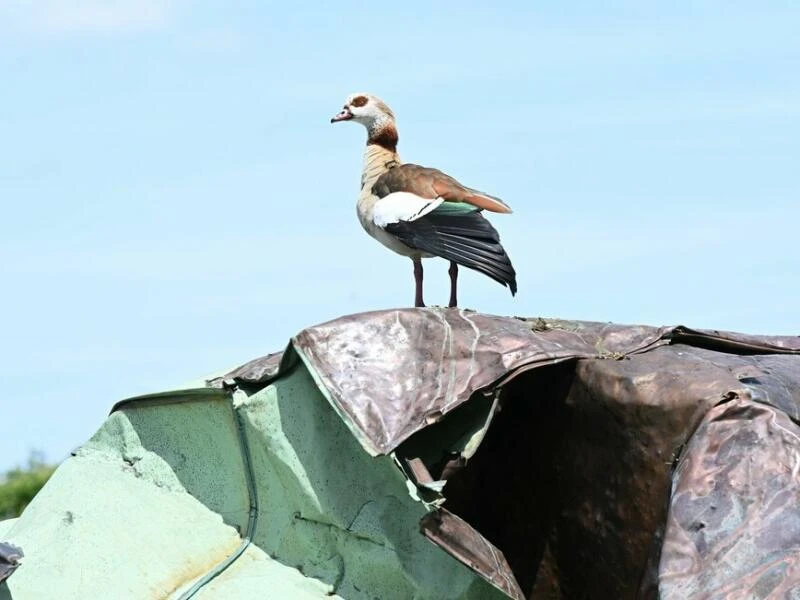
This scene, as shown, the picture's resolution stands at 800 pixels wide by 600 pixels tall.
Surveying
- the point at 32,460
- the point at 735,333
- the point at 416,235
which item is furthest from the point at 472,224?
the point at 32,460

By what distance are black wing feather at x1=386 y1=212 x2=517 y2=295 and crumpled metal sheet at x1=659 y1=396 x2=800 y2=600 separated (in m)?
1.69

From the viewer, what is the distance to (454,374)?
3.94 meters

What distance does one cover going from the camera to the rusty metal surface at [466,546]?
11.8 ft

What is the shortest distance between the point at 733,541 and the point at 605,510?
0.58 meters

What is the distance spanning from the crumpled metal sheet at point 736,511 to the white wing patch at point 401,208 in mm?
2390

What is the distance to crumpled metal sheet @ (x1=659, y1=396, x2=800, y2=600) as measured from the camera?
3410 mm

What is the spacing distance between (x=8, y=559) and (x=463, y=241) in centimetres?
226

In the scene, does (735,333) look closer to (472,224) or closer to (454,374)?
(454,374)

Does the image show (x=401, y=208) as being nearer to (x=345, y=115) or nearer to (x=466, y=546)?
(x=345, y=115)

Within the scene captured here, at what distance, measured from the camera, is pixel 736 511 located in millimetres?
3527

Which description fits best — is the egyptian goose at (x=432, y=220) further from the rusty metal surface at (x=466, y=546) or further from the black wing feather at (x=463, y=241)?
the rusty metal surface at (x=466, y=546)

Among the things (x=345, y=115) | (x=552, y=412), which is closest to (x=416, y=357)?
(x=552, y=412)

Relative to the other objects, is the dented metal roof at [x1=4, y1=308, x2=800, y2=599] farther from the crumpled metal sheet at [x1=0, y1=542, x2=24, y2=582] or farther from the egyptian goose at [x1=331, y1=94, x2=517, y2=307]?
the egyptian goose at [x1=331, y1=94, x2=517, y2=307]

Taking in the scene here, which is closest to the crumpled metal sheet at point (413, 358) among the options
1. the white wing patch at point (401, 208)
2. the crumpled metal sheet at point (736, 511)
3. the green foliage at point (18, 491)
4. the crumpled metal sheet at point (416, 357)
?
the crumpled metal sheet at point (416, 357)
